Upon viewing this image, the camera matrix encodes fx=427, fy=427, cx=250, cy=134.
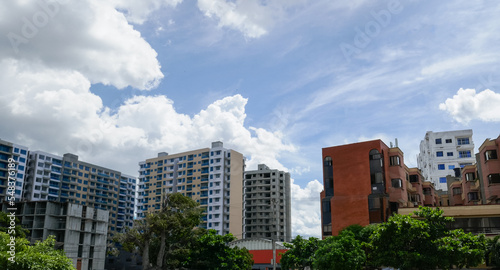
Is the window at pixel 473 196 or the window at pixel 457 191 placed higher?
the window at pixel 457 191

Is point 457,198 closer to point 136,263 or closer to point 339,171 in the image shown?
point 339,171

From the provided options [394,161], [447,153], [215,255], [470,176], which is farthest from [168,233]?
[447,153]

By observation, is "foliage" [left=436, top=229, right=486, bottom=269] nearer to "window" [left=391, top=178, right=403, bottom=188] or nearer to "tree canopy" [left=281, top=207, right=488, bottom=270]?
"tree canopy" [left=281, top=207, right=488, bottom=270]

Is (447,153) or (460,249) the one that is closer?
(460,249)

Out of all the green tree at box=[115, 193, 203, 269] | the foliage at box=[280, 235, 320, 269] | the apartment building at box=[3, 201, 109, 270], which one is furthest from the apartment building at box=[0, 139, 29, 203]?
the foliage at box=[280, 235, 320, 269]

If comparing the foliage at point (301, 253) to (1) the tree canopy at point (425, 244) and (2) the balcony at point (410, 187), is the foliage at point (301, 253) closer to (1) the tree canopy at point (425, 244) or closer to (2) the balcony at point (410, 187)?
(1) the tree canopy at point (425, 244)

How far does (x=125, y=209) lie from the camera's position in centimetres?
14962

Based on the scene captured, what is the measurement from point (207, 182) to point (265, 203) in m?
23.2

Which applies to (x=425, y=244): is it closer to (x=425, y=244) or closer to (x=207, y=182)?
(x=425, y=244)

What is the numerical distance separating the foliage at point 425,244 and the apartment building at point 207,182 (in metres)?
82.7

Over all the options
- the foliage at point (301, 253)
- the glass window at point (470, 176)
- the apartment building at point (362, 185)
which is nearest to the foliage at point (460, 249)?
the foliage at point (301, 253)

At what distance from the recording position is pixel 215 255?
164 feet

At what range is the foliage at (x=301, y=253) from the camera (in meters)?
47.8

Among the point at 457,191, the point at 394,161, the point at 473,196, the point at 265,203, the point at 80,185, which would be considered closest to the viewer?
the point at 473,196
